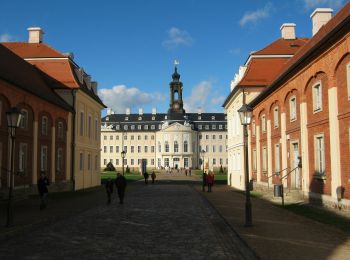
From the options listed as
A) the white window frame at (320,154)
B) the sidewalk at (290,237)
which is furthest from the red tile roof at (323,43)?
the sidewalk at (290,237)

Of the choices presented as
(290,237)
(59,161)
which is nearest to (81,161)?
(59,161)

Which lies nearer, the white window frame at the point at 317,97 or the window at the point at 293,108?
the white window frame at the point at 317,97

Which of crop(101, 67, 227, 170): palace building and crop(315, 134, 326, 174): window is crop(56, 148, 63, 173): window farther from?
crop(101, 67, 227, 170): palace building

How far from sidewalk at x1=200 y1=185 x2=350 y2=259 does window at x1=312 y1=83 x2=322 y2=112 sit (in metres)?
4.83

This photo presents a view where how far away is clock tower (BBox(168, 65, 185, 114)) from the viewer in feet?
334

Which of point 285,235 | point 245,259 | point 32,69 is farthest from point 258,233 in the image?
point 32,69

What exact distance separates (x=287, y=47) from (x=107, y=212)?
21.7 metres

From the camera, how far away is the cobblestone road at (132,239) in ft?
28.8

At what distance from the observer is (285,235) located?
1080cm

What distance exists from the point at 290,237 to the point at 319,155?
27.1 feet

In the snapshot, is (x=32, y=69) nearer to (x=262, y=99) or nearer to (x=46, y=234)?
(x=262, y=99)

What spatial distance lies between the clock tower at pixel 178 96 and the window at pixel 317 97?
275 ft

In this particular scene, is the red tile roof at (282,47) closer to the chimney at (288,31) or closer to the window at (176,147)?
the chimney at (288,31)

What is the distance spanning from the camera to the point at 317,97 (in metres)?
18.1
